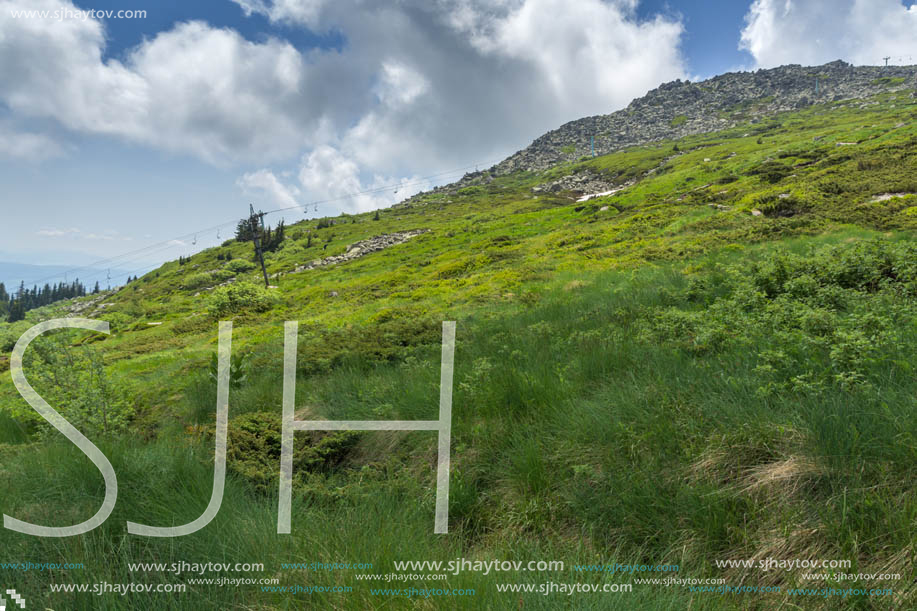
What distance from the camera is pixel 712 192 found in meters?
35.9

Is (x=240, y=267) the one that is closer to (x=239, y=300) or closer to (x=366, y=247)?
(x=366, y=247)

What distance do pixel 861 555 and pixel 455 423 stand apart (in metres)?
3.67

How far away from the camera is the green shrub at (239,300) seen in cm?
3462

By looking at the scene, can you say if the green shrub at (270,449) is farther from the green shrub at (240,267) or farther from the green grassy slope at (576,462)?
the green shrub at (240,267)

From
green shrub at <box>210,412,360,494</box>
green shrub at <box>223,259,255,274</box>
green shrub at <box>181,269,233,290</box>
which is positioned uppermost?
green shrub at <box>223,259,255,274</box>

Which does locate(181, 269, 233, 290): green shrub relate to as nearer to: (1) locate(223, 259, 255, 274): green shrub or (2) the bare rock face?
(1) locate(223, 259, 255, 274): green shrub

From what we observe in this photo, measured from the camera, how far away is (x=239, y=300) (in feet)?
116

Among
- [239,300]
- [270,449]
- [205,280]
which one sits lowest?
[270,449]

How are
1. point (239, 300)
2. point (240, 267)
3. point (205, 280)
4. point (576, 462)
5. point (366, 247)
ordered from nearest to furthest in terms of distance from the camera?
1. point (576, 462)
2. point (239, 300)
3. point (366, 247)
4. point (205, 280)
5. point (240, 267)

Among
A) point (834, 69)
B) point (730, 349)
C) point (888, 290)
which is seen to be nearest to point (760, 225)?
point (888, 290)

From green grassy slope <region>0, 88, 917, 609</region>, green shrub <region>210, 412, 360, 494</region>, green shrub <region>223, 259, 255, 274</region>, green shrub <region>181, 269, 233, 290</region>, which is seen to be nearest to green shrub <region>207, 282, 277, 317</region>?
green grassy slope <region>0, 88, 917, 609</region>

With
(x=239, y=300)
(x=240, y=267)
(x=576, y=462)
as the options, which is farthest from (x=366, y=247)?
(x=576, y=462)

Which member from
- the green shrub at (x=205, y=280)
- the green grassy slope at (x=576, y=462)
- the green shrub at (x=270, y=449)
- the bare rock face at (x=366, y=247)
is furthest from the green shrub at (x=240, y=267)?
the green shrub at (x=270, y=449)

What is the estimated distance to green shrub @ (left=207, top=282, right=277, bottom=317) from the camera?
34625 millimetres
